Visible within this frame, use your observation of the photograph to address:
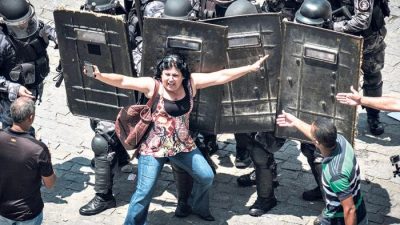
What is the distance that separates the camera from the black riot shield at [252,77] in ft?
26.9

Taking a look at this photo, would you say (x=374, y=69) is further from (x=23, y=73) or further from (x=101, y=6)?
(x=23, y=73)

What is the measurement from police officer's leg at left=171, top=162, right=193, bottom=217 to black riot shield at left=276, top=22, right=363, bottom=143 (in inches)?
50.2

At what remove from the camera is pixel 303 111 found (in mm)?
8461

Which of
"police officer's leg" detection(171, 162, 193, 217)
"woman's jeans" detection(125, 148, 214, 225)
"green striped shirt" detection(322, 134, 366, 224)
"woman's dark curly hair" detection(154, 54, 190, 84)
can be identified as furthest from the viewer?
"police officer's leg" detection(171, 162, 193, 217)

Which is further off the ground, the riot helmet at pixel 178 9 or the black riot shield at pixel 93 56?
the riot helmet at pixel 178 9

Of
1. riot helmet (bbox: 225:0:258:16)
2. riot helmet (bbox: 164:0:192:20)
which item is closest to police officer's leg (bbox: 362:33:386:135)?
riot helmet (bbox: 225:0:258:16)

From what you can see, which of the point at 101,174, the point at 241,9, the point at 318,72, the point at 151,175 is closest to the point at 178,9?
the point at 241,9

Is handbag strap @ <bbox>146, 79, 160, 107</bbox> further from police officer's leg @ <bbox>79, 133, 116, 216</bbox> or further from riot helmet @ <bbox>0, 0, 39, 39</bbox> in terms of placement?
riot helmet @ <bbox>0, 0, 39, 39</bbox>

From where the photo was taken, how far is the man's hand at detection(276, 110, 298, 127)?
8.11 meters

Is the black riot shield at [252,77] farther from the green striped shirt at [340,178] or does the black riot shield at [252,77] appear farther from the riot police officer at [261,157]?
the green striped shirt at [340,178]

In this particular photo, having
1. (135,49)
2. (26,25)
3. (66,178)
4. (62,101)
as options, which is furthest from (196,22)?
(62,101)

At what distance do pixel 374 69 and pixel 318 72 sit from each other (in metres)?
2.27

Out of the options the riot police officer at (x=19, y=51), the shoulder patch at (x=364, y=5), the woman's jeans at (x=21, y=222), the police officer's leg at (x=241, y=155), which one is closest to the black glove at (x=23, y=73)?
the riot police officer at (x=19, y=51)

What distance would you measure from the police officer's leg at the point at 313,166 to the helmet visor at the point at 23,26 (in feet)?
10.7
